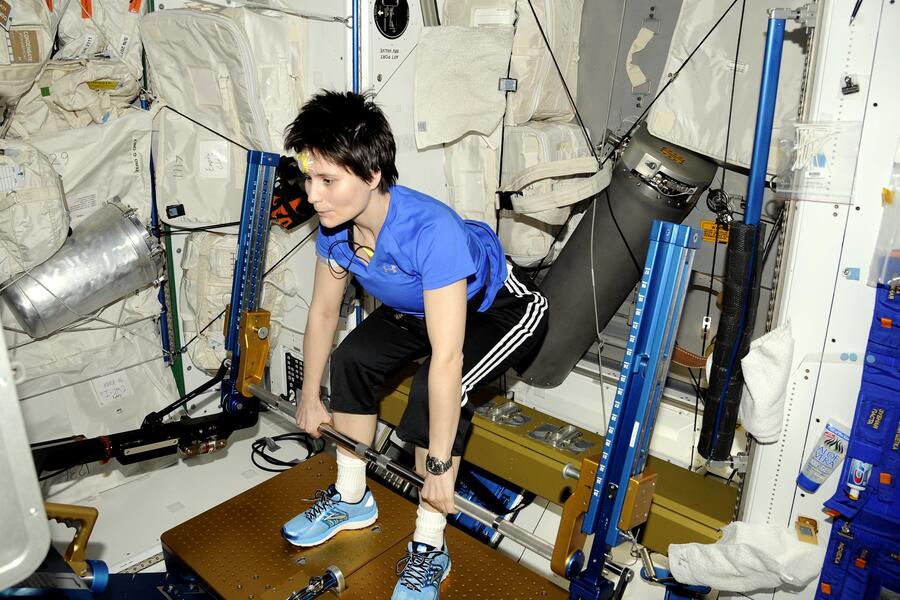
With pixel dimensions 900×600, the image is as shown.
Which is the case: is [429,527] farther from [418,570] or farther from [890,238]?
[890,238]

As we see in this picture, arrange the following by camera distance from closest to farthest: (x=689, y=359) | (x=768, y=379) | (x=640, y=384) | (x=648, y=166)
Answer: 1. (x=640, y=384)
2. (x=768, y=379)
3. (x=648, y=166)
4. (x=689, y=359)

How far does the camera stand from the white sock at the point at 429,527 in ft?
6.79

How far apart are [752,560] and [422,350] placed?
1272mm

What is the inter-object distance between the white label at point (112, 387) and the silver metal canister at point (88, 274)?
0.35 metres

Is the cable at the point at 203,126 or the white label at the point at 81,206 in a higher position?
the cable at the point at 203,126

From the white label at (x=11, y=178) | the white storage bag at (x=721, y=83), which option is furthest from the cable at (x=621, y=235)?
the white label at (x=11, y=178)

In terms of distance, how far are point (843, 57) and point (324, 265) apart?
168 cm

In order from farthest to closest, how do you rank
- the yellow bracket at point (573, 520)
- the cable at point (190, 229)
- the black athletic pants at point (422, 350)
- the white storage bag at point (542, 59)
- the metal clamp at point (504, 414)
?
the cable at point (190, 229)
the white storage bag at point (542, 59)
the metal clamp at point (504, 414)
the black athletic pants at point (422, 350)
the yellow bracket at point (573, 520)

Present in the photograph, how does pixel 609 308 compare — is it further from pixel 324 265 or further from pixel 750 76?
pixel 324 265

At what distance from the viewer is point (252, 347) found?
277 centimetres

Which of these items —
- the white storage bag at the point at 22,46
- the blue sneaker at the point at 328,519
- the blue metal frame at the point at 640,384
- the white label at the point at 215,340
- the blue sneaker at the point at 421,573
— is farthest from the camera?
the white label at the point at 215,340

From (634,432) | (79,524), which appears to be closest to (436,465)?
(634,432)

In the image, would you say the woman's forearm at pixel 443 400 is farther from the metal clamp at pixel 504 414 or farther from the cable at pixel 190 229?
the cable at pixel 190 229

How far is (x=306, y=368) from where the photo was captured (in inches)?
91.3
